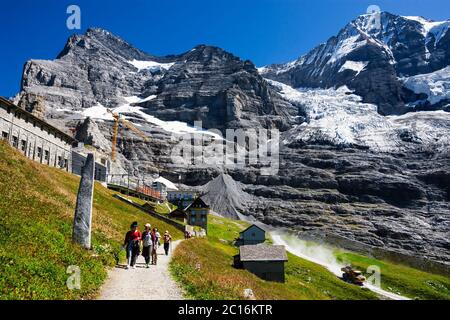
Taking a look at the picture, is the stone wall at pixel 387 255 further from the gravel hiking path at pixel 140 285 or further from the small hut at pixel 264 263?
the gravel hiking path at pixel 140 285

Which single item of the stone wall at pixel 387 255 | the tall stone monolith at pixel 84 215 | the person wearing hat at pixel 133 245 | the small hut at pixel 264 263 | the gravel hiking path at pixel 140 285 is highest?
the tall stone monolith at pixel 84 215

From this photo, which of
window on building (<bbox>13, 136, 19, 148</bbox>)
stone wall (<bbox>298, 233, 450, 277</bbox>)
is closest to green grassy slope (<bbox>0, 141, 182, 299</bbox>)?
window on building (<bbox>13, 136, 19, 148</bbox>)

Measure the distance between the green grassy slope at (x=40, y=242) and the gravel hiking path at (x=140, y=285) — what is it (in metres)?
0.60

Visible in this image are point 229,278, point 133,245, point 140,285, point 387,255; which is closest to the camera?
point 140,285

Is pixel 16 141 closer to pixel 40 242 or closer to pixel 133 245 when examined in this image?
pixel 133 245

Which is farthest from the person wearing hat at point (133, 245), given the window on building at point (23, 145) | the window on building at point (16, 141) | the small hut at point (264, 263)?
the window on building at point (23, 145)

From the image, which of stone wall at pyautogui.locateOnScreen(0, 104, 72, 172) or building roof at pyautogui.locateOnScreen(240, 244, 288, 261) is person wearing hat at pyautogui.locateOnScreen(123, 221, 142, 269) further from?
stone wall at pyautogui.locateOnScreen(0, 104, 72, 172)

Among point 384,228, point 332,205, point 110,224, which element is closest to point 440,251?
point 384,228

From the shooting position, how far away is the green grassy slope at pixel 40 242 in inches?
543

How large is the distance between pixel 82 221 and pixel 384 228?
16054 cm

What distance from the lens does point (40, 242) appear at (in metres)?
18.8

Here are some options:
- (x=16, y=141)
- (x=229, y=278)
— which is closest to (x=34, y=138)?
(x=16, y=141)

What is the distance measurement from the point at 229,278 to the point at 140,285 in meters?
7.51
